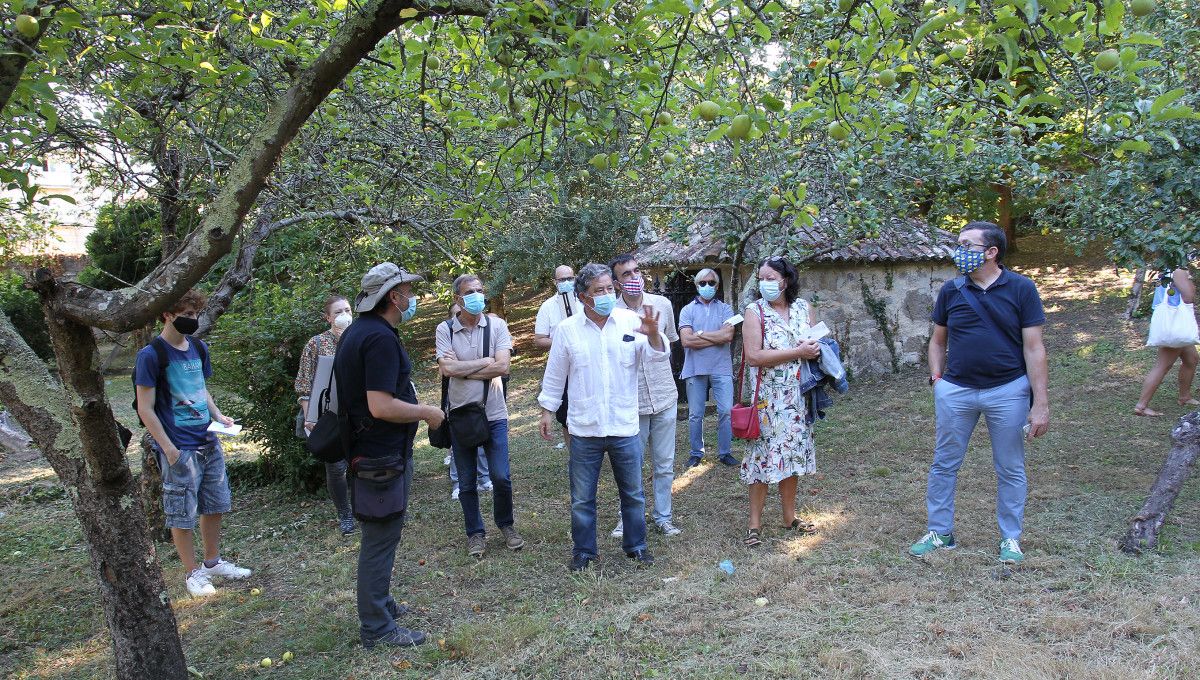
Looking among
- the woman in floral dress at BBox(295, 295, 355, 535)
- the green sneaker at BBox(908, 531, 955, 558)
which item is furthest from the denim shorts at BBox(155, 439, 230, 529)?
the green sneaker at BBox(908, 531, 955, 558)

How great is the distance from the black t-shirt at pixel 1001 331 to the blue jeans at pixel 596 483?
77.5 inches

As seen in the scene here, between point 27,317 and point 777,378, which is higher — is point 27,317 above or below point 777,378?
above

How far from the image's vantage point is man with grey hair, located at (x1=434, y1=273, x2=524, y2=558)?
207 inches

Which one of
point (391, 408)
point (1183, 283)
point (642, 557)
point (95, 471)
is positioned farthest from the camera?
point (1183, 283)

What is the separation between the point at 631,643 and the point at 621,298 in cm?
270

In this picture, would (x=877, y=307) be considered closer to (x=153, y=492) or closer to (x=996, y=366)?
(x=996, y=366)

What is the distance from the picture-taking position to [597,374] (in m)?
4.74

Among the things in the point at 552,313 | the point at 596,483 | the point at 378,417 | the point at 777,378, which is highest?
the point at 552,313

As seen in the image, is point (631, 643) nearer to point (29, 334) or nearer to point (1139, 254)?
point (1139, 254)

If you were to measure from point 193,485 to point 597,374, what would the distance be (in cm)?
258

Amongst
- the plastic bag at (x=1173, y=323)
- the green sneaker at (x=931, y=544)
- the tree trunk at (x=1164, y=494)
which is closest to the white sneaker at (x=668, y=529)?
the green sneaker at (x=931, y=544)

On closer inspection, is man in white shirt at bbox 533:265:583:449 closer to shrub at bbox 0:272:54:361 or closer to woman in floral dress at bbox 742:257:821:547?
woman in floral dress at bbox 742:257:821:547

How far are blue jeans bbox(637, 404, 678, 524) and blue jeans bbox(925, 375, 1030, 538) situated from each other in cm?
169

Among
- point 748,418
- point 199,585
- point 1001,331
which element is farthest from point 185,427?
point 1001,331
